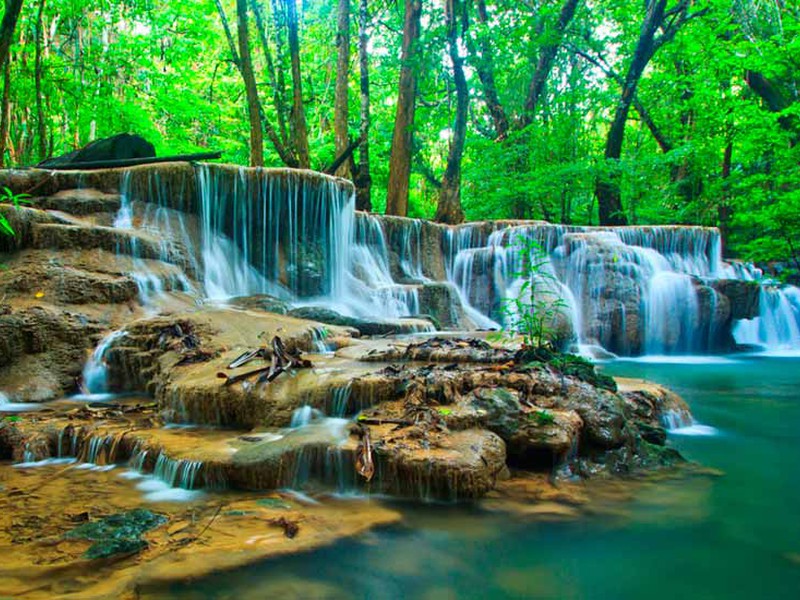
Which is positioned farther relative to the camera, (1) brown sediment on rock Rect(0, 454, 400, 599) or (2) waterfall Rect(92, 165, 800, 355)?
(2) waterfall Rect(92, 165, 800, 355)

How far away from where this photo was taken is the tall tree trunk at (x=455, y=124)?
14.4 meters

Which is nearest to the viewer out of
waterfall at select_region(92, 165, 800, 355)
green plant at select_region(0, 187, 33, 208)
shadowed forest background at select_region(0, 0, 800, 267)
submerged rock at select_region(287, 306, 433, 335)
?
green plant at select_region(0, 187, 33, 208)

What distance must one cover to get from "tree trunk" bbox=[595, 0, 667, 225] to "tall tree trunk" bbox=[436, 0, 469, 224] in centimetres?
422

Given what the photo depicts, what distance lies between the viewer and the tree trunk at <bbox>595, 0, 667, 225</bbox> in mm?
15102

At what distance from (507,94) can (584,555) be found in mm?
18057

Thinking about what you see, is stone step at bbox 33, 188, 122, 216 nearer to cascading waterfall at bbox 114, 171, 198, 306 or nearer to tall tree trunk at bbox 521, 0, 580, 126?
cascading waterfall at bbox 114, 171, 198, 306

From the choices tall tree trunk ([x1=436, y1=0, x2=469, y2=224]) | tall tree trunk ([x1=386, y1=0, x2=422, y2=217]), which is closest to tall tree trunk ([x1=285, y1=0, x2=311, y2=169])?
tall tree trunk ([x1=386, y1=0, x2=422, y2=217])

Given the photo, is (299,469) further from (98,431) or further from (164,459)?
(98,431)

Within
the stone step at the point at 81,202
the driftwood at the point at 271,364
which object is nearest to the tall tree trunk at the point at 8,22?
the stone step at the point at 81,202

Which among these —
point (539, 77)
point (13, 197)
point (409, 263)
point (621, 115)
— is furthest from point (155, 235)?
point (621, 115)

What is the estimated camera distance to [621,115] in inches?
634

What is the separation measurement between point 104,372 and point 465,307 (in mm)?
8225

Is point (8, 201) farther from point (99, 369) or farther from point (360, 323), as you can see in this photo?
point (360, 323)

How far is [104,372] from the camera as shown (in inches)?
244
